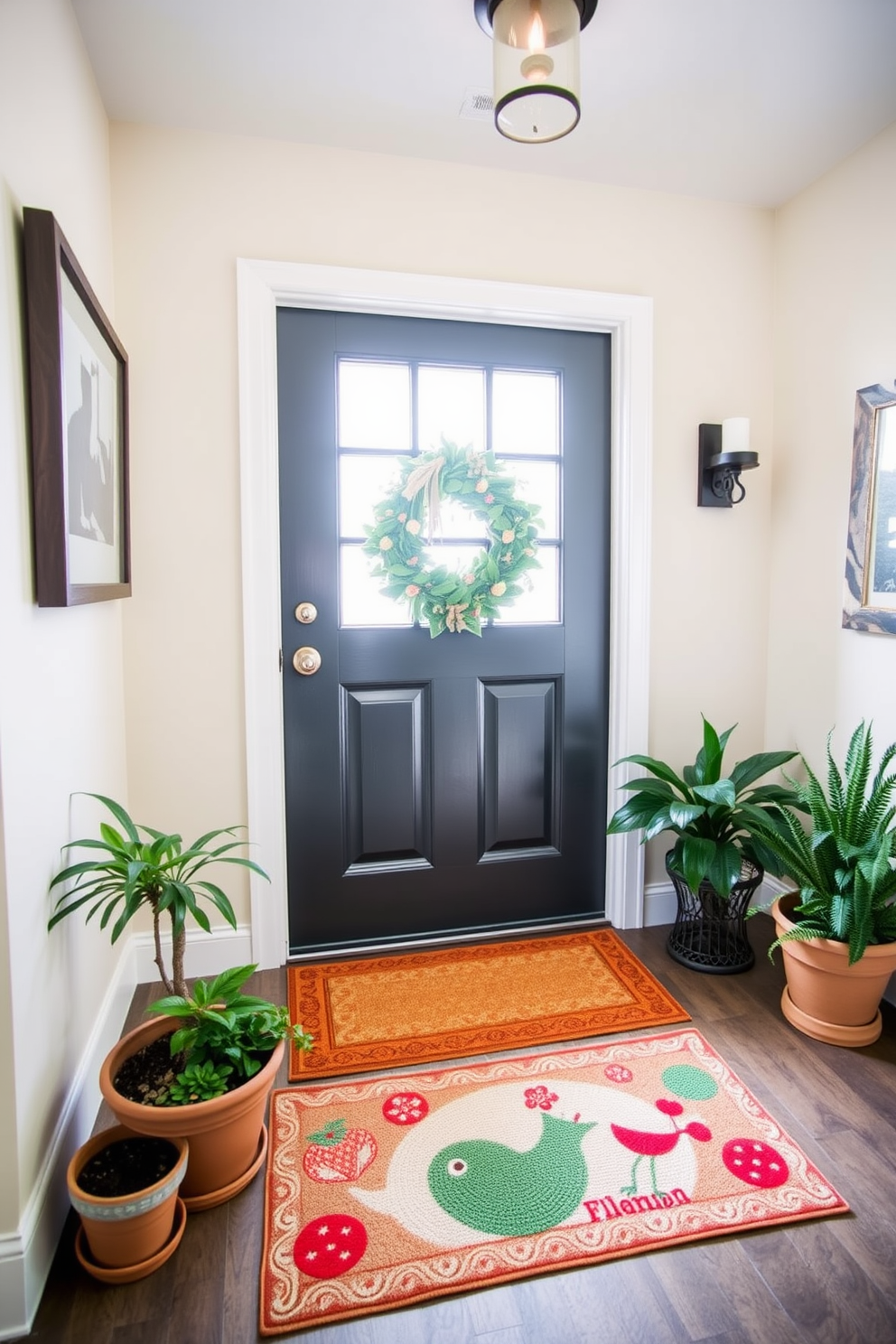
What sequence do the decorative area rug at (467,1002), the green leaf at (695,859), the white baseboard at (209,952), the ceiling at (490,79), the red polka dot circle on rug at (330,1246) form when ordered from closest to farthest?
1. the red polka dot circle on rug at (330,1246)
2. the ceiling at (490,79)
3. the decorative area rug at (467,1002)
4. the green leaf at (695,859)
5. the white baseboard at (209,952)

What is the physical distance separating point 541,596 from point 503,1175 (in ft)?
4.97

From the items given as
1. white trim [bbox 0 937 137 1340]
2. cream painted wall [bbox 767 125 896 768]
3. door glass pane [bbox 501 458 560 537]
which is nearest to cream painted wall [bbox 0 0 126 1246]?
white trim [bbox 0 937 137 1340]

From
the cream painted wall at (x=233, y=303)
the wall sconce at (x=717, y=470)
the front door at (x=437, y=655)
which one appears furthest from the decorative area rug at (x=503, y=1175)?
the wall sconce at (x=717, y=470)

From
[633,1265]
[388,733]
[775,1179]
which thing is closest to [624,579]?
[388,733]

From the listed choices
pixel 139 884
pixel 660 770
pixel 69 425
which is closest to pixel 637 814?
pixel 660 770

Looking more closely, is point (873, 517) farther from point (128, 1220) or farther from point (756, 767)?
point (128, 1220)

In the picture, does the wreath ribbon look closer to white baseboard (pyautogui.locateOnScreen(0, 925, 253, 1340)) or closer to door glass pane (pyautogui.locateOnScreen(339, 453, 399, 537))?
door glass pane (pyautogui.locateOnScreen(339, 453, 399, 537))

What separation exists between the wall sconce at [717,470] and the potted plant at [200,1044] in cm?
182

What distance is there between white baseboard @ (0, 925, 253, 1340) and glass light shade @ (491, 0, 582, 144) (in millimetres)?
2122

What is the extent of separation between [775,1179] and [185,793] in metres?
1.64

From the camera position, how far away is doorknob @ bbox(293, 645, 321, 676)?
217 centimetres

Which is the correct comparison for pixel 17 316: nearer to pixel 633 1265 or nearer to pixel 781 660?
pixel 633 1265

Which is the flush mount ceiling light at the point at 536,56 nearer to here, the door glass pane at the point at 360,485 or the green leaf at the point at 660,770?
the door glass pane at the point at 360,485

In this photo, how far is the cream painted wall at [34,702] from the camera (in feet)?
3.76
